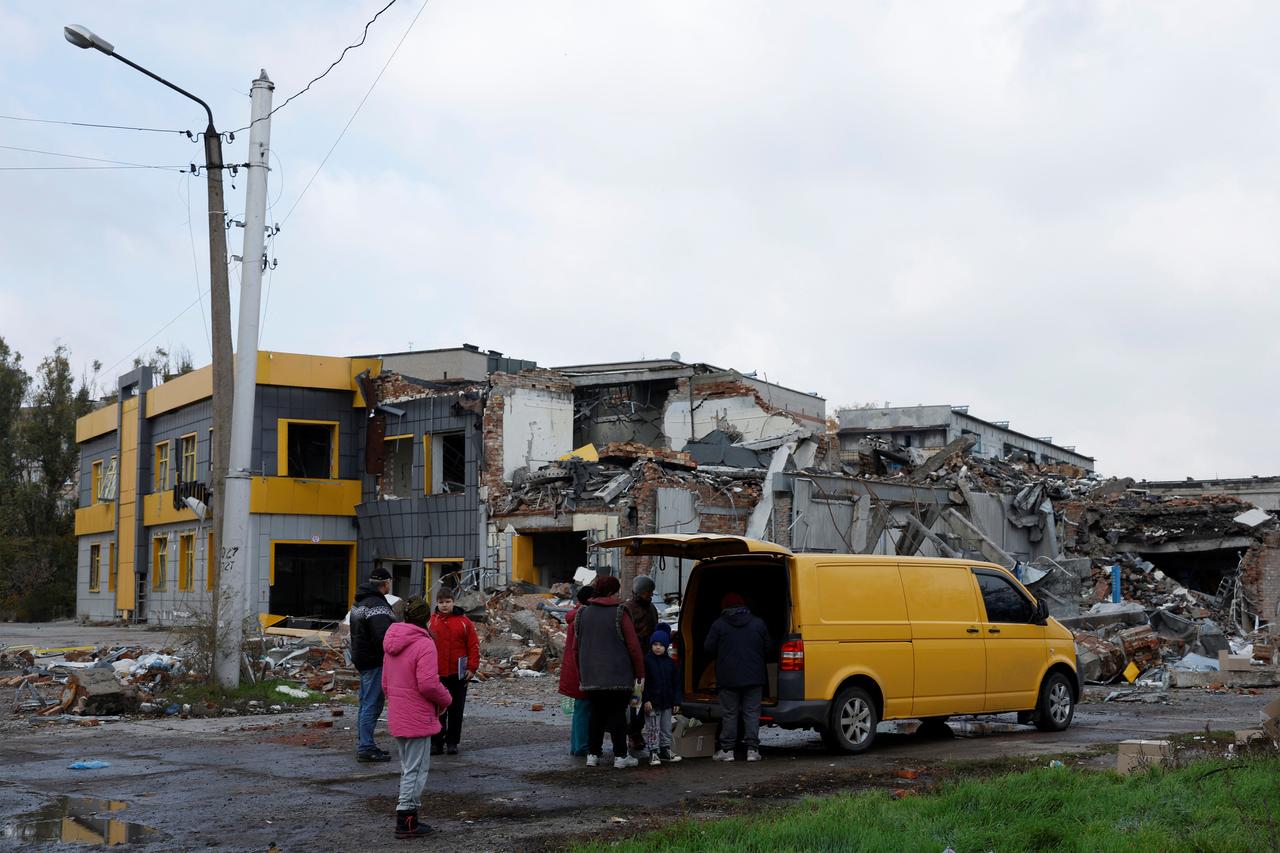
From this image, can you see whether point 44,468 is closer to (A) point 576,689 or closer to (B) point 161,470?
(B) point 161,470

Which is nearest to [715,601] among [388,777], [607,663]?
[607,663]

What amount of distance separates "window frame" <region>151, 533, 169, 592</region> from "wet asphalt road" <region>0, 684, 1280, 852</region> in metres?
23.9

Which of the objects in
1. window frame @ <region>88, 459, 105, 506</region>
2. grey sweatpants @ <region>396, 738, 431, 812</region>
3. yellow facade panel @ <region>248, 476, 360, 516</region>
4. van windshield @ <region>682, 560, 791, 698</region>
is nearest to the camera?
grey sweatpants @ <region>396, 738, 431, 812</region>

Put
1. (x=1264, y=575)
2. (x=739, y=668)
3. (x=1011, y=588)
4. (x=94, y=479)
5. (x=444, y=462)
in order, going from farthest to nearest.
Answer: (x=94, y=479) < (x=444, y=462) < (x=1264, y=575) < (x=1011, y=588) < (x=739, y=668)

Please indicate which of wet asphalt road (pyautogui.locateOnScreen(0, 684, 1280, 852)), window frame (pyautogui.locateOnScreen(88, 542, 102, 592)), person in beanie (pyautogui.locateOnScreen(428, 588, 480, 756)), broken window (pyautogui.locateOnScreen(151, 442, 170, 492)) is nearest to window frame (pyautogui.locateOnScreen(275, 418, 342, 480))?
broken window (pyautogui.locateOnScreen(151, 442, 170, 492))

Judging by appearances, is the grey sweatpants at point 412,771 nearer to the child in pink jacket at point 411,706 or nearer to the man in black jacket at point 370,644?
the child in pink jacket at point 411,706

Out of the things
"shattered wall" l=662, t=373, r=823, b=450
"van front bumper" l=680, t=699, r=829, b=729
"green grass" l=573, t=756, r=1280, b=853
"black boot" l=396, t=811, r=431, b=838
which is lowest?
"black boot" l=396, t=811, r=431, b=838

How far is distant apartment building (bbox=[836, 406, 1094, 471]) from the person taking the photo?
5103cm

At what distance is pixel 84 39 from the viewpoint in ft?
46.9

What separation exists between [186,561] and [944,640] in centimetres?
2909

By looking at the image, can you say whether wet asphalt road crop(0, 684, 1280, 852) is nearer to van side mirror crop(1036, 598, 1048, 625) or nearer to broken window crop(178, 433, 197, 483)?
van side mirror crop(1036, 598, 1048, 625)

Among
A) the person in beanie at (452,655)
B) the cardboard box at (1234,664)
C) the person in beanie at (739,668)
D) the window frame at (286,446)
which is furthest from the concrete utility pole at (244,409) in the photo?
the window frame at (286,446)

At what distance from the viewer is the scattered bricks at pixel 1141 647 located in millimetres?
20297

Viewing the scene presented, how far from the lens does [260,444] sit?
3269cm
